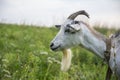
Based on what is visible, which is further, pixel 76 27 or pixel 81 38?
pixel 81 38

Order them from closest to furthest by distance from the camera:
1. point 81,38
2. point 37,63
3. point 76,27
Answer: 1. point 76,27
2. point 81,38
3. point 37,63

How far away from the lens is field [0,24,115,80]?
8.01 meters

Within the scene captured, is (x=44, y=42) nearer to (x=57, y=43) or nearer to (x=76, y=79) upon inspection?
(x=76, y=79)

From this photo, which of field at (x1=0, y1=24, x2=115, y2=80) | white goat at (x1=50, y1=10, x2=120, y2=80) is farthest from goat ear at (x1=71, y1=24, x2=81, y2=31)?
field at (x1=0, y1=24, x2=115, y2=80)

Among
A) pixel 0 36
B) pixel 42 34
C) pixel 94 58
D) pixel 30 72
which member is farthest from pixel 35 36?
pixel 30 72

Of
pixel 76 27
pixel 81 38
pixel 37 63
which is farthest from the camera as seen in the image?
pixel 37 63

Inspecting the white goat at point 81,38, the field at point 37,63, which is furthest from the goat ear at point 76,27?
the field at point 37,63

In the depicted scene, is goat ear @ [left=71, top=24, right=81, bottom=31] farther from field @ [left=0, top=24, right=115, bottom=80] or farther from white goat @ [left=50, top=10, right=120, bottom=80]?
field @ [left=0, top=24, right=115, bottom=80]

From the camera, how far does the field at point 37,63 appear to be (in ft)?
26.3

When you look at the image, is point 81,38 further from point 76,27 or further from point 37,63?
point 37,63

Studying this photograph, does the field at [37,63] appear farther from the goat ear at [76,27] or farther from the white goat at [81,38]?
the goat ear at [76,27]

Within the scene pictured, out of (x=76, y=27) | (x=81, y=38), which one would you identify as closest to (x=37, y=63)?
(x=81, y=38)

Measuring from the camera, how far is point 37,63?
8.83 m

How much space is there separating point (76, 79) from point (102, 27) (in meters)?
8.59
